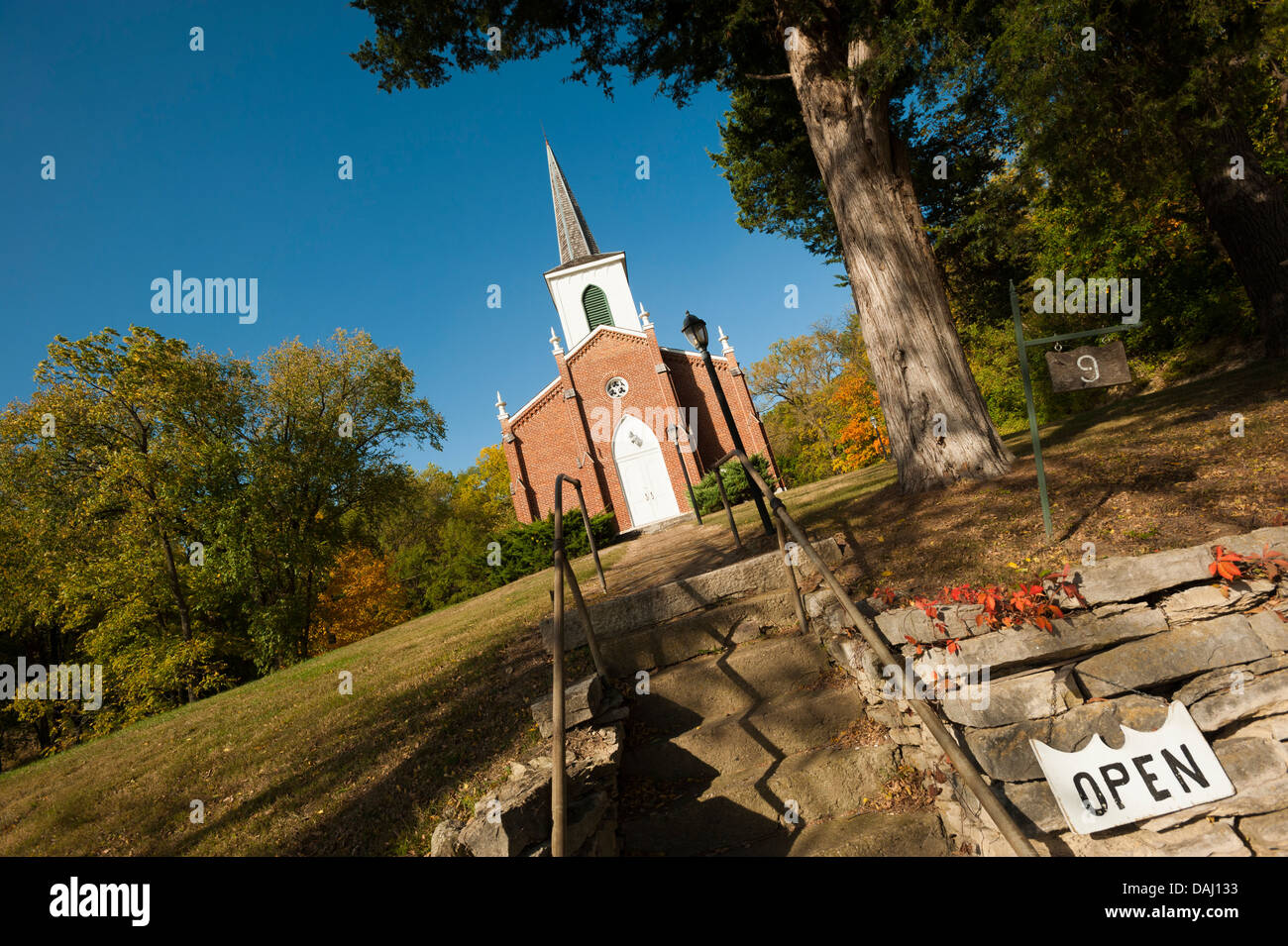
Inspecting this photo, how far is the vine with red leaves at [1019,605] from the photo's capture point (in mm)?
3107

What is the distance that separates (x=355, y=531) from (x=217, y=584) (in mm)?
5685

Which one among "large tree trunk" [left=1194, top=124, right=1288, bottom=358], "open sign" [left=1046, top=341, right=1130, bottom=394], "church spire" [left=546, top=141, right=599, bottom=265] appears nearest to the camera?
"open sign" [left=1046, top=341, right=1130, bottom=394]

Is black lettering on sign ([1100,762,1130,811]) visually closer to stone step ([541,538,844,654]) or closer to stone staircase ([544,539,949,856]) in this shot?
stone staircase ([544,539,949,856])

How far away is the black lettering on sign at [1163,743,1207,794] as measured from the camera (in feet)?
8.86

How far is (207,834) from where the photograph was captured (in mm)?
3635

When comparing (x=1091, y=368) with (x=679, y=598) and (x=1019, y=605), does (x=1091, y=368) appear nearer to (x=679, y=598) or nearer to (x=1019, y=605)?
(x=1019, y=605)

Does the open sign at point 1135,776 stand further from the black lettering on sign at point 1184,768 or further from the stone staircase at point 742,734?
the stone staircase at point 742,734

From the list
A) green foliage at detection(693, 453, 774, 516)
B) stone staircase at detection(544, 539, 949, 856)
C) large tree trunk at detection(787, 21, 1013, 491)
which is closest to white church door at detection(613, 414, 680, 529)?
green foliage at detection(693, 453, 774, 516)

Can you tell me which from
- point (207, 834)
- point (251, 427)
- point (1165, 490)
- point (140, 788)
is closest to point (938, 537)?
point (1165, 490)

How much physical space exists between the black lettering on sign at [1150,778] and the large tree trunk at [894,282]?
331 cm

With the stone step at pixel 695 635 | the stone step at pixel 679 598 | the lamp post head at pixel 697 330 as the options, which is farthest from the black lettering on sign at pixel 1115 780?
the lamp post head at pixel 697 330

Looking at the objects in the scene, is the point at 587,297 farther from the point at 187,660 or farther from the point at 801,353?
the point at 187,660

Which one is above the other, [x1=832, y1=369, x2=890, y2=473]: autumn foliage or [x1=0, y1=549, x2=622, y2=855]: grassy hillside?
[x1=832, y1=369, x2=890, y2=473]: autumn foliage

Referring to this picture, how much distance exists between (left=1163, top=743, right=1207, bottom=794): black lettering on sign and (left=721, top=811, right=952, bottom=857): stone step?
3.81 ft
